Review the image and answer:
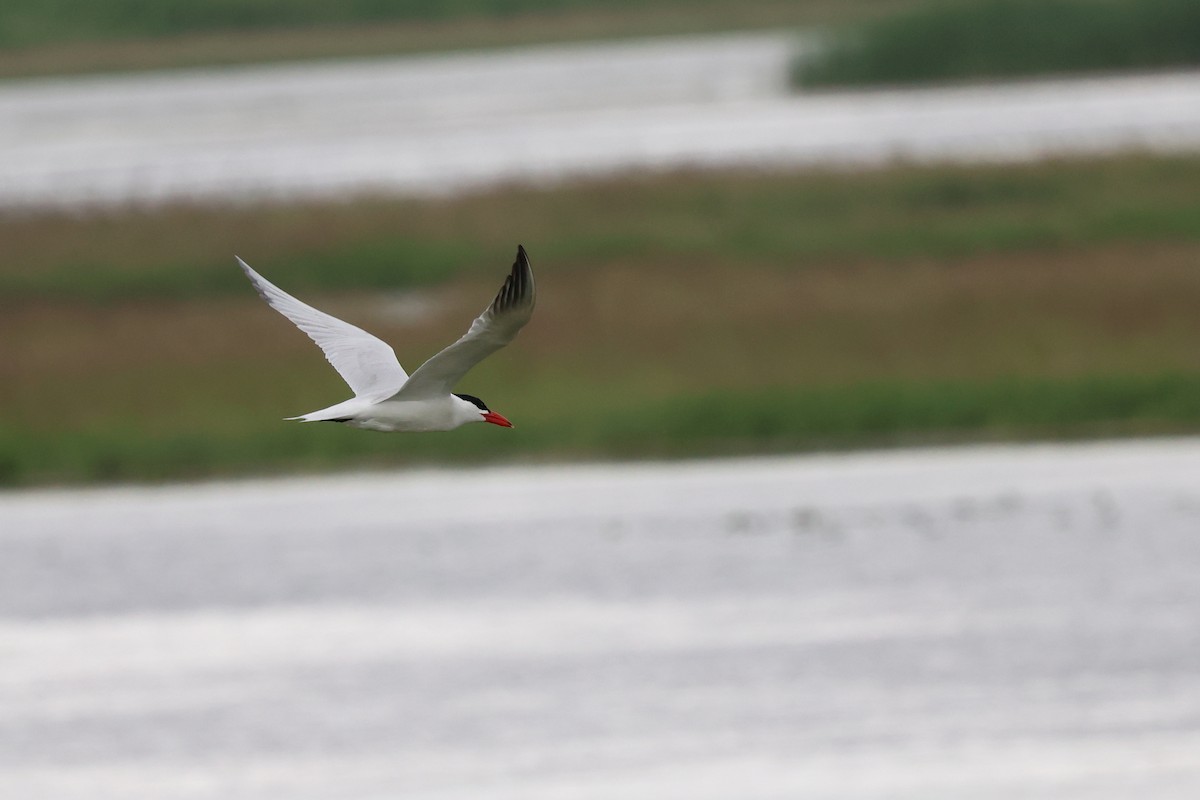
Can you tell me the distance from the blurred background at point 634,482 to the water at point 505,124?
16.7 inches

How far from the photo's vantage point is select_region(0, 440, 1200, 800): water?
1513cm

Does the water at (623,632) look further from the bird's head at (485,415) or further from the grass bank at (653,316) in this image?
the bird's head at (485,415)

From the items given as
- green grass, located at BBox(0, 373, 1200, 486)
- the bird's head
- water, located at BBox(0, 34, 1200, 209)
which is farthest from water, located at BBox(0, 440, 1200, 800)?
water, located at BBox(0, 34, 1200, 209)

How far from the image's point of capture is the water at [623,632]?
15.1m

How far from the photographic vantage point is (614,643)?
17.6 metres

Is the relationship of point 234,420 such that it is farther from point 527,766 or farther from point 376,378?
point 376,378

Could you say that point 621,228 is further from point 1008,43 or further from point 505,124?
point 1008,43

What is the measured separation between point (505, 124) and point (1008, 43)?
9788 millimetres

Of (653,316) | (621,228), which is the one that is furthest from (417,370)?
(621,228)

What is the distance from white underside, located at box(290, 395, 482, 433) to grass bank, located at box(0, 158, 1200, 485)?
1204 cm

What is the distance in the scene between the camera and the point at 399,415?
9.09 metres

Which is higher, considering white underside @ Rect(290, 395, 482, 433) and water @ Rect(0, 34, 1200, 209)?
water @ Rect(0, 34, 1200, 209)

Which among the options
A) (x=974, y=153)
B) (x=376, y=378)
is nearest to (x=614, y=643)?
(x=376, y=378)

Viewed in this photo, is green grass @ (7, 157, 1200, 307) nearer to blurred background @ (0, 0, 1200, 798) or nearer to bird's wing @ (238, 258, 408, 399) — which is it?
blurred background @ (0, 0, 1200, 798)
